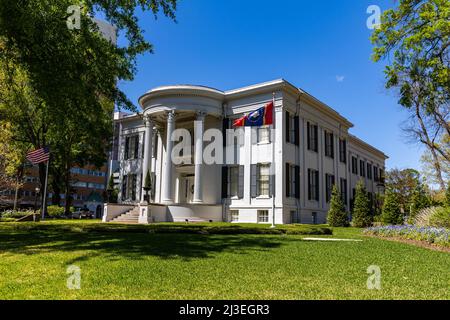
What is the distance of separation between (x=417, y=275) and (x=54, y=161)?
38.3 meters

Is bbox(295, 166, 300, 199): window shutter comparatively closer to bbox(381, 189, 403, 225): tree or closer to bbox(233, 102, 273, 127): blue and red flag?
bbox(233, 102, 273, 127): blue and red flag

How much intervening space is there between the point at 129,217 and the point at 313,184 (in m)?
13.9

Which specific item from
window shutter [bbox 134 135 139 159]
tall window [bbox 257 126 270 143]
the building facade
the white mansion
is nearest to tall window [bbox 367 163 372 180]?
the white mansion

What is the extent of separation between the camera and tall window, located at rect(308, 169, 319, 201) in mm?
28138

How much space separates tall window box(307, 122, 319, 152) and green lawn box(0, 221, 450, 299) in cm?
1876

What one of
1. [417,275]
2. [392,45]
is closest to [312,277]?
[417,275]

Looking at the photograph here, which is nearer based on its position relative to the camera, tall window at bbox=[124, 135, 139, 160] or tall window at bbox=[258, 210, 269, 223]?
tall window at bbox=[258, 210, 269, 223]

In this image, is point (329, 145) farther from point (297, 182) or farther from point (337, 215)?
point (337, 215)

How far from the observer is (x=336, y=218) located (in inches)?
965

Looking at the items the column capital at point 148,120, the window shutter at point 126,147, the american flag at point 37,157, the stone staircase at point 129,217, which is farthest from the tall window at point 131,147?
the american flag at point 37,157

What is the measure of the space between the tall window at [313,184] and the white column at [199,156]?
8.29 m

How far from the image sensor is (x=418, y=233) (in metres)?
13.5

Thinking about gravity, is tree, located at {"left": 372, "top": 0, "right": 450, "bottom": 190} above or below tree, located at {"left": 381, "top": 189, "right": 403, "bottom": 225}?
above

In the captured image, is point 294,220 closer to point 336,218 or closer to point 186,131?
point 336,218
